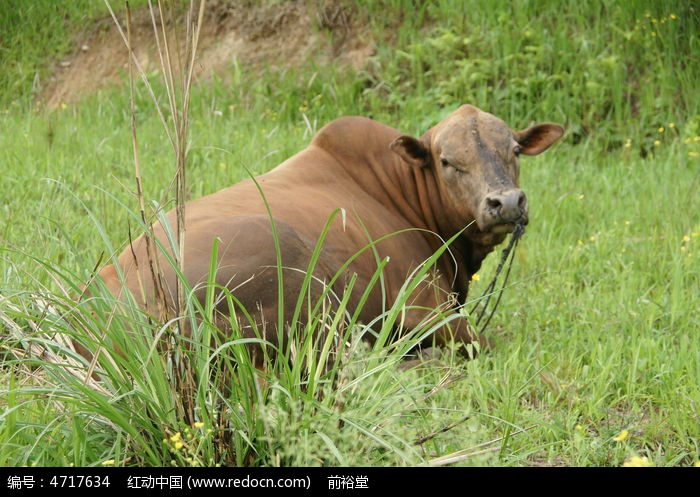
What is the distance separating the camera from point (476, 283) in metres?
5.97

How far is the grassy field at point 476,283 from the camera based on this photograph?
9.89ft

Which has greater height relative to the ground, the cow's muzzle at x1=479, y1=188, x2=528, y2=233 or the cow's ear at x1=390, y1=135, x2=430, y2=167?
the cow's ear at x1=390, y1=135, x2=430, y2=167

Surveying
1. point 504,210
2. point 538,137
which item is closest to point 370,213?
point 504,210

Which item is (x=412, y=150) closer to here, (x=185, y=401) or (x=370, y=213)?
(x=370, y=213)

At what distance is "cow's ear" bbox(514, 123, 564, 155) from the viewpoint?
222 inches

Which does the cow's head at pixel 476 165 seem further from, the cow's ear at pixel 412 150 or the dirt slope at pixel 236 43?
the dirt slope at pixel 236 43

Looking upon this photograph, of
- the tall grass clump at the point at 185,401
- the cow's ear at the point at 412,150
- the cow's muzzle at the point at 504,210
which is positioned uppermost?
the tall grass clump at the point at 185,401

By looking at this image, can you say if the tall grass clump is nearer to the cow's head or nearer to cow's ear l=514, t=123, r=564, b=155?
the cow's head

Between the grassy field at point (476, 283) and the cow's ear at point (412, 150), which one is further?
the cow's ear at point (412, 150)

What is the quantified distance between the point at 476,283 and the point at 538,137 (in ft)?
3.09

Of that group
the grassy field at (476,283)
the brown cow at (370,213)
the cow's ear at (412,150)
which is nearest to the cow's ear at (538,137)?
the brown cow at (370,213)

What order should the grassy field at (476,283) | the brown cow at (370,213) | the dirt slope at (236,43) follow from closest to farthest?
the grassy field at (476,283)
the brown cow at (370,213)
the dirt slope at (236,43)

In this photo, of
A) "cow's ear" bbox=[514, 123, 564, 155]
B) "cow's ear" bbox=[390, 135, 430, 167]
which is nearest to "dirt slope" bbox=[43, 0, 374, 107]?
"cow's ear" bbox=[514, 123, 564, 155]

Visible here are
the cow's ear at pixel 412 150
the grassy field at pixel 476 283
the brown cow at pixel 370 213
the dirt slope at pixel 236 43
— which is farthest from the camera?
the dirt slope at pixel 236 43
